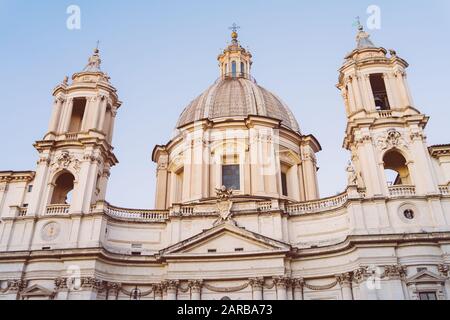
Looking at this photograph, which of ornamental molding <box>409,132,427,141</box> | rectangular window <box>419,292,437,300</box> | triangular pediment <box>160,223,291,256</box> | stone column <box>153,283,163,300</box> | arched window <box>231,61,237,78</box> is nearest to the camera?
rectangular window <box>419,292,437,300</box>

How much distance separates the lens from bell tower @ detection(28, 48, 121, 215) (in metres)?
26.4

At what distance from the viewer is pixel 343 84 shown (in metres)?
30.4

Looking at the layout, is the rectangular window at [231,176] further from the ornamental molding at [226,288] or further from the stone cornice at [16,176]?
the stone cornice at [16,176]

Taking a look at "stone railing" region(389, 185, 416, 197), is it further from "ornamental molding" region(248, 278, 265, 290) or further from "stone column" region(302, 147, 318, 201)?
"ornamental molding" region(248, 278, 265, 290)

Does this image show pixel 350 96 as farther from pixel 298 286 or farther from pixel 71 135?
pixel 71 135

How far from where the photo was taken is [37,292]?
2317cm

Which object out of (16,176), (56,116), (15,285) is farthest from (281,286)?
(56,116)

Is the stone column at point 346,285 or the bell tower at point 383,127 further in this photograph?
the bell tower at point 383,127

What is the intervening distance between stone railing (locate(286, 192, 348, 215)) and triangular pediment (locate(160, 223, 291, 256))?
2.96m

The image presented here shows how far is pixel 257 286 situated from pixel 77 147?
14083 millimetres

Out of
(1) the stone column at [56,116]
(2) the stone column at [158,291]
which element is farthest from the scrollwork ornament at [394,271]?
(1) the stone column at [56,116]

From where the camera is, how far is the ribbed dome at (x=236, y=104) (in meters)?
33.8

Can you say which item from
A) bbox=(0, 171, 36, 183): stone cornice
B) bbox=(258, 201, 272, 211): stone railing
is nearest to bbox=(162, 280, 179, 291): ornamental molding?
bbox=(258, 201, 272, 211): stone railing
